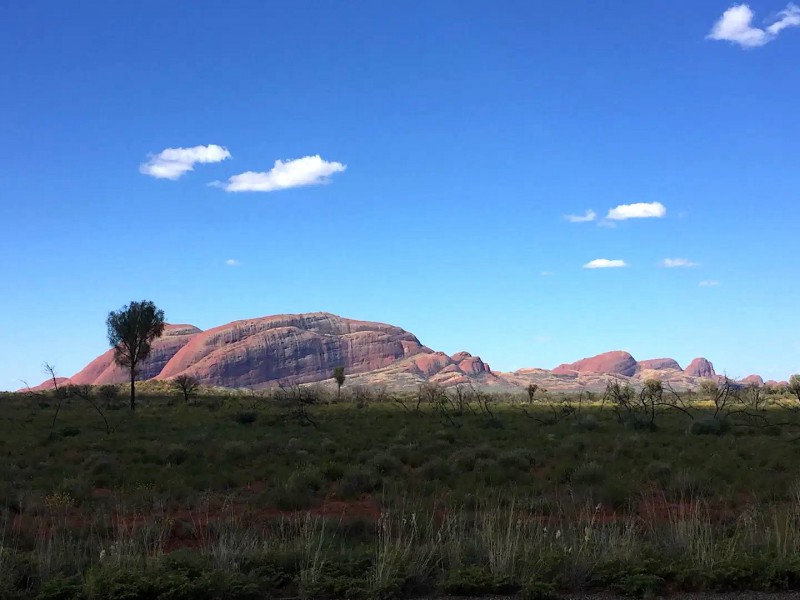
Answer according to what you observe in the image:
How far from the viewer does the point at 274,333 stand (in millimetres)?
195125

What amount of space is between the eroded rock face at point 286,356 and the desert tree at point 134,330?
127060 millimetres

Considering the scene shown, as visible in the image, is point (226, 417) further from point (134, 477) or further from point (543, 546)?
point (543, 546)

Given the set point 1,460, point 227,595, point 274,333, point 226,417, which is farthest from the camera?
point 274,333

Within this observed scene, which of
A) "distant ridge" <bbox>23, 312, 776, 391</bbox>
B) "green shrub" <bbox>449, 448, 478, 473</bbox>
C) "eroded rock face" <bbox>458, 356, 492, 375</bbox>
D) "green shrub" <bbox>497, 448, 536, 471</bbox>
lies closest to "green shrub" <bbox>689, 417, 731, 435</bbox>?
"green shrub" <bbox>497, 448, 536, 471</bbox>

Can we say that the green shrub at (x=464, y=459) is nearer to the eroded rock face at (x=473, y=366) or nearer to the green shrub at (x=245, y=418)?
the green shrub at (x=245, y=418)

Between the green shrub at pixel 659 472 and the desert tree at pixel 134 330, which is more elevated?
the desert tree at pixel 134 330

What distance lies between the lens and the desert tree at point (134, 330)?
160ft

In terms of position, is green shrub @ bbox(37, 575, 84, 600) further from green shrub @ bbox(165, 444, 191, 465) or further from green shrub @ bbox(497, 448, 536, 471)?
green shrub @ bbox(165, 444, 191, 465)

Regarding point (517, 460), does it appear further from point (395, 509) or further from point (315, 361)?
point (315, 361)

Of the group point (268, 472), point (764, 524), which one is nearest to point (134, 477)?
point (268, 472)

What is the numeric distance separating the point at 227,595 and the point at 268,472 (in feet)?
34.3

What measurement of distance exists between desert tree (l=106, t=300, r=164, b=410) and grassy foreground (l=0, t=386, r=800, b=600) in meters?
19.1

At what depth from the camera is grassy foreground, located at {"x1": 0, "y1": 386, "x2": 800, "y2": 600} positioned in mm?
6598

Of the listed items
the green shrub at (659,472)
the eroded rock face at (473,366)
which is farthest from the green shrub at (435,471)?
the eroded rock face at (473,366)
